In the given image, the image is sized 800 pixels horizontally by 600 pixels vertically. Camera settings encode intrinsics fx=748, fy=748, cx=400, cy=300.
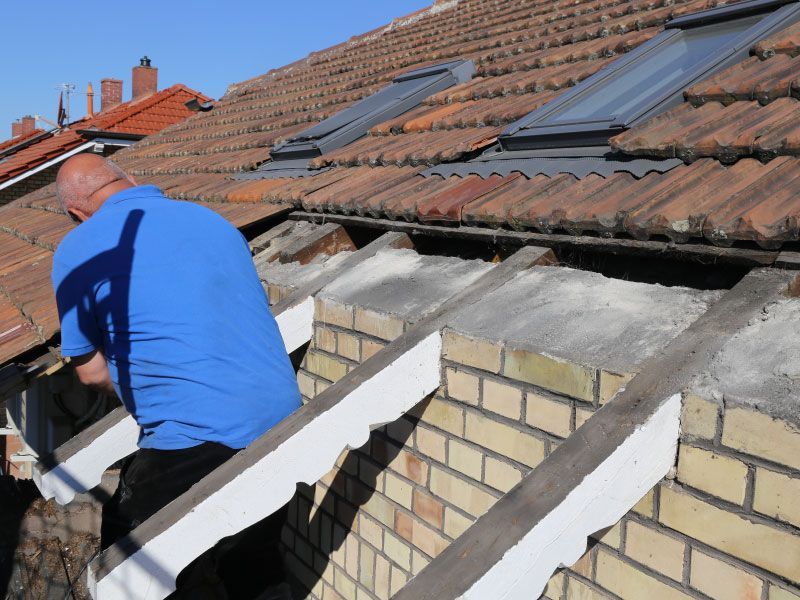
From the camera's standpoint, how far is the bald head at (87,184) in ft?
9.68

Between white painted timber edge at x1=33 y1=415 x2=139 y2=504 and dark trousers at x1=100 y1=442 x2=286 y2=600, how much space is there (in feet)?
0.37

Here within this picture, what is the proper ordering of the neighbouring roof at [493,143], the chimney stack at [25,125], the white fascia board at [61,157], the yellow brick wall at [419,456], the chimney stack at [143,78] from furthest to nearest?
the chimney stack at [25,125] → the chimney stack at [143,78] → the white fascia board at [61,157] → the neighbouring roof at [493,143] → the yellow brick wall at [419,456]

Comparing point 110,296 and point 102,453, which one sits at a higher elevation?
point 110,296

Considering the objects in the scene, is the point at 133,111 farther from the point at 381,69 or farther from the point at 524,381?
the point at 524,381

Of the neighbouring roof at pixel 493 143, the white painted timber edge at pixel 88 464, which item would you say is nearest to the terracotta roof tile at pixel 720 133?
the neighbouring roof at pixel 493 143

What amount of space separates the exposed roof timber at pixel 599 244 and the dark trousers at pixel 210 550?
1157 millimetres

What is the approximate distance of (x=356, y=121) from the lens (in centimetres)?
473

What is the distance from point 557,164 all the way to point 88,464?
2.13 metres

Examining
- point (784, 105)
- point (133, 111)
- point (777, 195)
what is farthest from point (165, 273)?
point (133, 111)

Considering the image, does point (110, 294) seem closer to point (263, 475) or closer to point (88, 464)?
point (88, 464)

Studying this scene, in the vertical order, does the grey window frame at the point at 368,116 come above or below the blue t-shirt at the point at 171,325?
above

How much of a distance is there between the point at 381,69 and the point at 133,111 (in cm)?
969

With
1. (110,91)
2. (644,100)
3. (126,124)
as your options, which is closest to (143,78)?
(110,91)

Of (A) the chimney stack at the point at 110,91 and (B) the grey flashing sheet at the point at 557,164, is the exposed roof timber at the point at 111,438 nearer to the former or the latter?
(B) the grey flashing sheet at the point at 557,164
